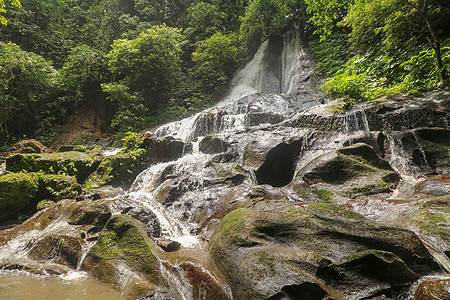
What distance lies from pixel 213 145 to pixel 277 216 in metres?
5.71

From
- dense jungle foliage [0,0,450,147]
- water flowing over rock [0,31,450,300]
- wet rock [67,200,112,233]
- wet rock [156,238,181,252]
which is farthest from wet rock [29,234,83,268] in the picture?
dense jungle foliage [0,0,450,147]

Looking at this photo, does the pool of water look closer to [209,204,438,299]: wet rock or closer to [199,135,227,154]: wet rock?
[209,204,438,299]: wet rock

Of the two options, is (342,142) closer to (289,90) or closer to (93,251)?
(93,251)

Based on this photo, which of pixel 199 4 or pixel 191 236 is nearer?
pixel 191 236

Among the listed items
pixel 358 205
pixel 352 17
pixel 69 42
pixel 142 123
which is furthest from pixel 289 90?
pixel 69 42

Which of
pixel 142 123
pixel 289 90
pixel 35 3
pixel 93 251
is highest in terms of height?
pixel 35 3

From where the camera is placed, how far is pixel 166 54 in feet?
46.3

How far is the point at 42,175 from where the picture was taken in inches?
228

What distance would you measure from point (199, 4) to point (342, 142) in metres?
18.5

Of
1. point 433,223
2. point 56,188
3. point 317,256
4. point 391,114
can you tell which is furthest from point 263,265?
point 56,188

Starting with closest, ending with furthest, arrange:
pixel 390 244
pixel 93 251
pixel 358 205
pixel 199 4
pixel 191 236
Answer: pixel 390 244 → pixel 93 251 → pixel 358 205 → pixel 191 236 → pixel 199 4

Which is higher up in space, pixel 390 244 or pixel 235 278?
pixel 390 244

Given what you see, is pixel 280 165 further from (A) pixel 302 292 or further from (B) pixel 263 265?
(A) pixel 302 292

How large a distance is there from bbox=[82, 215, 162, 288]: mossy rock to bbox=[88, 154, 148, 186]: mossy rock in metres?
4.51
